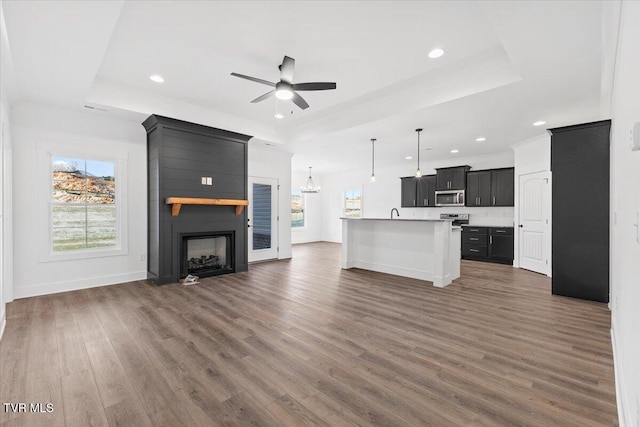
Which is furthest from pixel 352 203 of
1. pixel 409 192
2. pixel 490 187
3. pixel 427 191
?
pixel 490 187

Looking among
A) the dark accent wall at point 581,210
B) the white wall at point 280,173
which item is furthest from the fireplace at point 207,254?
the dark accent wall at point 581,210

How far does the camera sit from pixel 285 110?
5.41 m

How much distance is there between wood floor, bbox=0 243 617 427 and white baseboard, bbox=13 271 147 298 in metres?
0.23

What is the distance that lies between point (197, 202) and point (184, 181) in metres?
0.45

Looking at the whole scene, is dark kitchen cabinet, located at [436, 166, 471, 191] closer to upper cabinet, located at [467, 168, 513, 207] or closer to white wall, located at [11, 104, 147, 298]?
upper cabinet, located at [467, 168, 513, 207]

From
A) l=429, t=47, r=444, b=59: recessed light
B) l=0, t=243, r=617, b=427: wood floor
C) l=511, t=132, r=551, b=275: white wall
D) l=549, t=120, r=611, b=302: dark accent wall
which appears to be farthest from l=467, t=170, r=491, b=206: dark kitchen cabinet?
l=429, t=47, r=444, b=59: recessed light

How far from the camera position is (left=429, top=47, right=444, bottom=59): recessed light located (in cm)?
337

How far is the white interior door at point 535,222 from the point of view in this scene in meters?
5.75

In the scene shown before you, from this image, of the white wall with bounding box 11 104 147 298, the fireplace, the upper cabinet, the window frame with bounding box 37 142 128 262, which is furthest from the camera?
the upper cabinet

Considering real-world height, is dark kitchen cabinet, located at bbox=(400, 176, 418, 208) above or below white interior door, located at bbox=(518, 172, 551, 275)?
above

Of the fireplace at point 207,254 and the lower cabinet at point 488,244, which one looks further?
the lower cabinet at point 488,244

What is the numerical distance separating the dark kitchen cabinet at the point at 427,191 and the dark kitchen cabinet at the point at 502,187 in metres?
1.61

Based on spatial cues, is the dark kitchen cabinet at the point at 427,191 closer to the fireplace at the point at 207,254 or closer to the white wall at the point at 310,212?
the white wall at the point at 310,212

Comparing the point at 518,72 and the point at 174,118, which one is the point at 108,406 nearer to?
the point at 174,118
